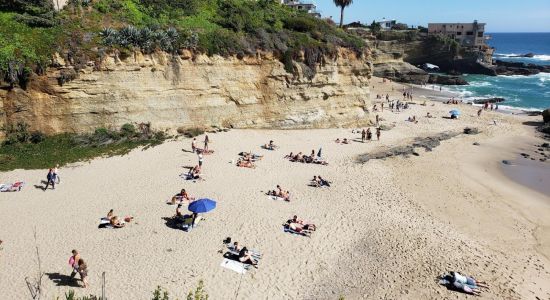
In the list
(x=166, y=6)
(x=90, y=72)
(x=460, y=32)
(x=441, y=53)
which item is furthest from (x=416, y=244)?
(x=460, y=32)

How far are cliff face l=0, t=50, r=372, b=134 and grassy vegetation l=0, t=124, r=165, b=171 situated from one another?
1.79 ft

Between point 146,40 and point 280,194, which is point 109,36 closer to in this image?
point 146,40

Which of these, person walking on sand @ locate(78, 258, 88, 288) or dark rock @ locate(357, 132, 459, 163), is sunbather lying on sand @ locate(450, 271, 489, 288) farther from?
dark rock @ locate(357, 132, 459, 163)

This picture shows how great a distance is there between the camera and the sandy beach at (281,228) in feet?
40.1

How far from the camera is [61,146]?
20516 mm

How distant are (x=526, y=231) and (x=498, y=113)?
1113 inches

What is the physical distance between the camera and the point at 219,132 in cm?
2530

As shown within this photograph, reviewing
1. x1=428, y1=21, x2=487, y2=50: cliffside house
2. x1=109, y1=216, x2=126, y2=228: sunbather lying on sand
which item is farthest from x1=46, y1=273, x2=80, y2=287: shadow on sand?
x1=428, y1=21, x2=487, y2=50: cliffside house

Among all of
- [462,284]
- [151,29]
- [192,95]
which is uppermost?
[151,29]

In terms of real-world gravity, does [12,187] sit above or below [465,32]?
below

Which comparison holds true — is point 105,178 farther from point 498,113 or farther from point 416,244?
point 498,113

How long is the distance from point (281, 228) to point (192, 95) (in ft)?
39.4

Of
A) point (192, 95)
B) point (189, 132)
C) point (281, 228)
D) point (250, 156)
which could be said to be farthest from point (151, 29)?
point (281, 228)

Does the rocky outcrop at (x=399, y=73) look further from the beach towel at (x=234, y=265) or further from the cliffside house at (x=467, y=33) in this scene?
the beach towel at (x=234, y=265)
